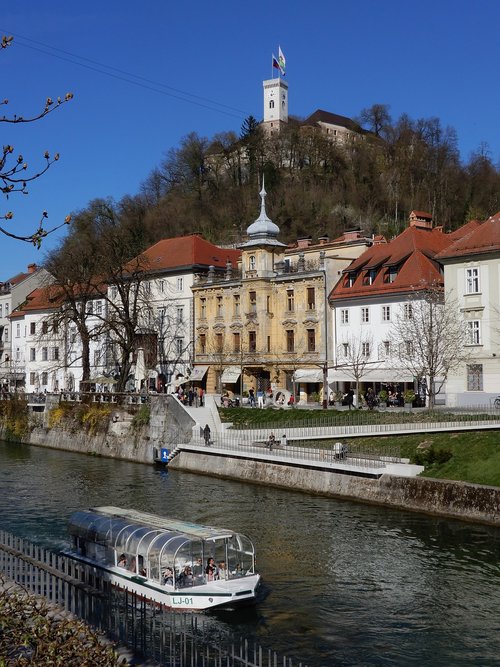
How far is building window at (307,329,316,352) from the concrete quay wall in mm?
20628

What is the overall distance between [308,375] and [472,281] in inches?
605

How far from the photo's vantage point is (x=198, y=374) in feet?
225

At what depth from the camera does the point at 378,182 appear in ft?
345

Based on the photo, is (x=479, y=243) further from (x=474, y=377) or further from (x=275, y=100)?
(x=275, y=100)

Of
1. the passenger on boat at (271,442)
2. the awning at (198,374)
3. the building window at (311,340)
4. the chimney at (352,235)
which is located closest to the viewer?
the passenger on boat at (271,442)

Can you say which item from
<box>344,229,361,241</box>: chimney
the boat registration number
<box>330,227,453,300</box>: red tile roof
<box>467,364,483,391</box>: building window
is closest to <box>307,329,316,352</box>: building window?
<box>330,227,453,300</box>: red tile roof

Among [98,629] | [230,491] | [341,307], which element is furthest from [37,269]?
[98,629]

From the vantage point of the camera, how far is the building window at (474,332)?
49.6 metres

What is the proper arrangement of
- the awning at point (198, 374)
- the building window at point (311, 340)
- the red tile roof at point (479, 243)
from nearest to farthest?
the red tile roof at point (479, 243) < the building window at point (311, 340) < the awning at point (198, 374)

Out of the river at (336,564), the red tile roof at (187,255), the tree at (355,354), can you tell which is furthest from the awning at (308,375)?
the river at (336,564)

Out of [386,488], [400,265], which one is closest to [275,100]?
[400,265]

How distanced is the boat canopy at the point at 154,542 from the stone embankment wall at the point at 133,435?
23.7 meters

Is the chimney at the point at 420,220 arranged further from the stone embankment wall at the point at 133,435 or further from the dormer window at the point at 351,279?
the stone embankment wall at the point at 133,435

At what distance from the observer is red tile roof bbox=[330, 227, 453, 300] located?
55.4 m
